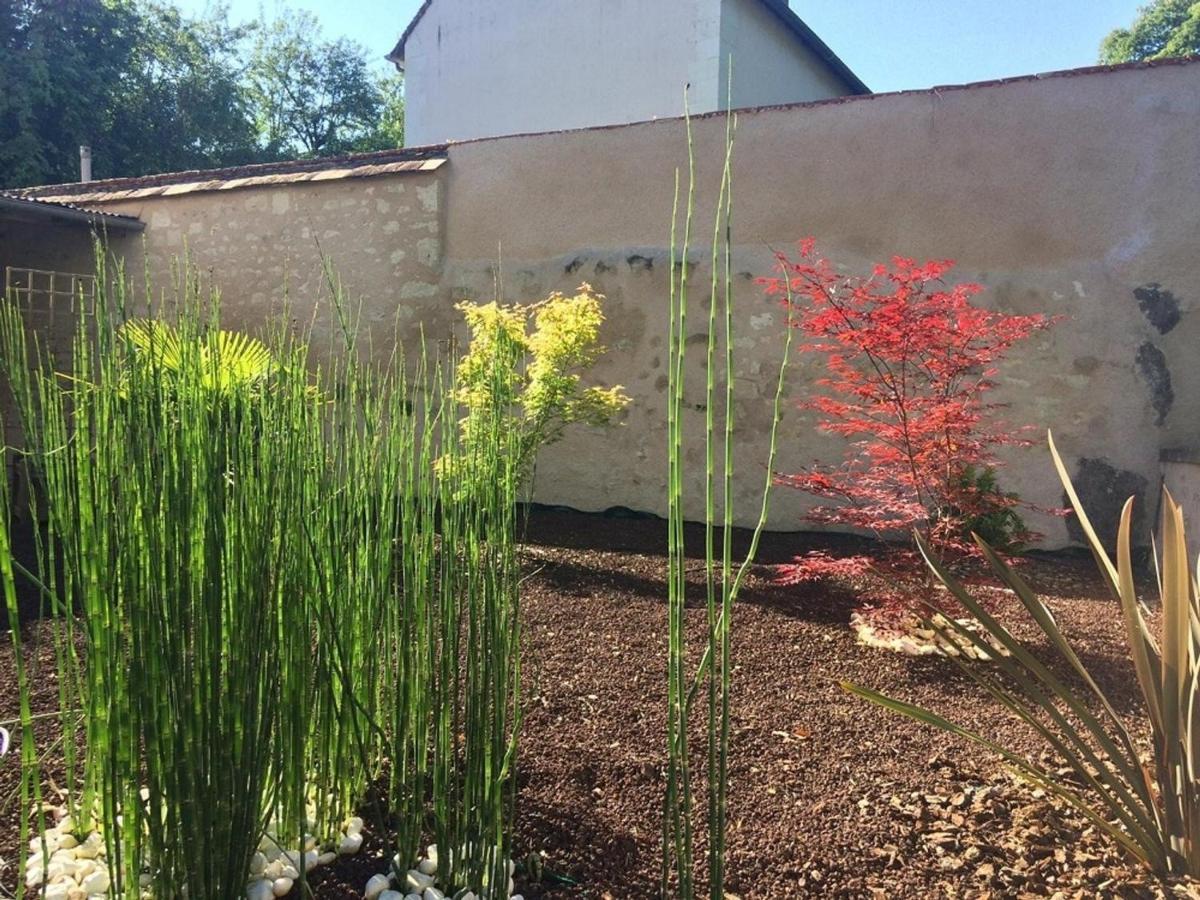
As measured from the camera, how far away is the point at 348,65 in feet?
57.3

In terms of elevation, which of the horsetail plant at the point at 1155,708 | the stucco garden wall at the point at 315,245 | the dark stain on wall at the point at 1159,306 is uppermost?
the stucco garden wall at the point at 315,245

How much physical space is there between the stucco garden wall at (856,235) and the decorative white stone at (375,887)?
11.2 feet

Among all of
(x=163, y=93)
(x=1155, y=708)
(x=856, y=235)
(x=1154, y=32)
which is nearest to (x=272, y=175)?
(x=856, y=235)

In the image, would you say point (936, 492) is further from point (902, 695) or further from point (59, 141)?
point (59, 141)

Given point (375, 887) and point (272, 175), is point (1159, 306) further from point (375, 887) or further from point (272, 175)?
point (272, 175)

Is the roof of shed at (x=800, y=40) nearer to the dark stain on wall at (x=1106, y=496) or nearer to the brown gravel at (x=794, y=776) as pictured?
Result: the dark stain on wall at (x=1106, y=496)

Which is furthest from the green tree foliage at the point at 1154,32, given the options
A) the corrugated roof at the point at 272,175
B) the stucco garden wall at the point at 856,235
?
the corrugated roof at the point at 272,175

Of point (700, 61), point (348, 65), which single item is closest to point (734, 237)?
point (700, 61)

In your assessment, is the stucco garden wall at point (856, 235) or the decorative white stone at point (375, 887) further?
the stucco garden wall at point (856, 235)

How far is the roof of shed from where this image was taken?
27.9 feet

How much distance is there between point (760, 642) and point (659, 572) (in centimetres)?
96

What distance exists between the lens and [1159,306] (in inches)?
150

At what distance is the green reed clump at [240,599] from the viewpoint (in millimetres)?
1028

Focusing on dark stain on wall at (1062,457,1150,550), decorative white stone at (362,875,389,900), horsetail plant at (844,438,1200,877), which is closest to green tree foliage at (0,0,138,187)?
dark stain on wall at (1062,457,1150,550)
